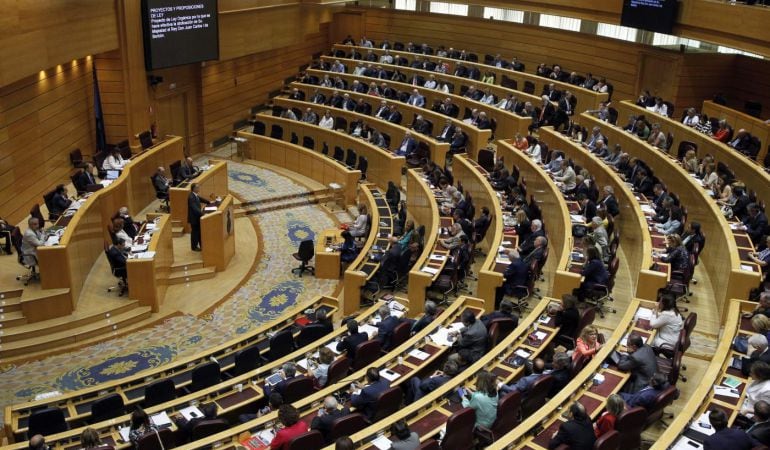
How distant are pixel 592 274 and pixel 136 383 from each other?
572 cm

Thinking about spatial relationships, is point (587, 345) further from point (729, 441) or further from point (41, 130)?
Result: point (41, 130)

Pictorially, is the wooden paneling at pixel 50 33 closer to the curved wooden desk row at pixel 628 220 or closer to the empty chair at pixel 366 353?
the empty chair at pixel 366 353

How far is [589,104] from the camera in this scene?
702 inches

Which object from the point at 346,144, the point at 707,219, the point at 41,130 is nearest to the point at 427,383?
the point at 707,219

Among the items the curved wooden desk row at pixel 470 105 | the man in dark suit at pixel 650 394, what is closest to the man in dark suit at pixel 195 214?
the curved wooden desk row at pixel 470 105

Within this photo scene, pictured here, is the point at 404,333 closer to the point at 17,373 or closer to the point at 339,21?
the point at 17,373

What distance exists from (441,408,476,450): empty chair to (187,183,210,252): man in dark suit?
7.86 m

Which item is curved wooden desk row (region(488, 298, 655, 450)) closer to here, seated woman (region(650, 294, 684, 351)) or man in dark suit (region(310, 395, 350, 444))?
seated woman (region(650, 294, 684, 351))

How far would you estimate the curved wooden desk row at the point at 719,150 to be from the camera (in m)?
12.2

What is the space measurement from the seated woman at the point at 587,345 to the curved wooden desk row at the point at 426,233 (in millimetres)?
3241

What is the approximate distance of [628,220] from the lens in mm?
12320

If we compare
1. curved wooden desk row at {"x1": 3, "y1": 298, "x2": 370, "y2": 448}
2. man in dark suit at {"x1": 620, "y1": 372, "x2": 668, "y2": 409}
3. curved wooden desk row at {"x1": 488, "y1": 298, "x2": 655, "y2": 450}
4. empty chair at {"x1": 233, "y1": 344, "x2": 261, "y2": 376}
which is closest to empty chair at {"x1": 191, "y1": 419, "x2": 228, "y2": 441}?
curved wooden desk row at {"x1": 3, "y1": 298, "x2": 370, "y2": 448}

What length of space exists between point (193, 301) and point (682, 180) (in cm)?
830

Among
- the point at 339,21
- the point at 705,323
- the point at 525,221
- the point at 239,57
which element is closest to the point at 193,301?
the point at 525,221
